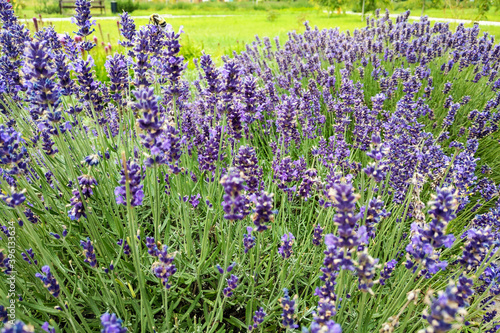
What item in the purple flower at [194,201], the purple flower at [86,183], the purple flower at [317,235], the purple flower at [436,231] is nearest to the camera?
the purple flower at [436,231]

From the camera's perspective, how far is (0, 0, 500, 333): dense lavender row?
52.0 inches

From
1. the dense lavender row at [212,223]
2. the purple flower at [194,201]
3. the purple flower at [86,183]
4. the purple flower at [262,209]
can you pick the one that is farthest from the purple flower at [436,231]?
the purple flower at [86,183]

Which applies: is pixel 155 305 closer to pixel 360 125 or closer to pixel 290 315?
pixel 290 315

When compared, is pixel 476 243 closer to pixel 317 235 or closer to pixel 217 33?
pixel 317 235

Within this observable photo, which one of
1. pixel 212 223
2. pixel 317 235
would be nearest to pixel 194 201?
pixel 212 223

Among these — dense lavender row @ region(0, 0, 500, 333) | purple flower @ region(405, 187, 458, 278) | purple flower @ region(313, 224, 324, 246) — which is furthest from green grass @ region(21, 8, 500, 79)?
purple flower @ region(405, 187, 458, 278)

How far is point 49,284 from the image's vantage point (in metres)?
1.34

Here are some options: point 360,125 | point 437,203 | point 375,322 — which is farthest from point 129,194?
point 360,125

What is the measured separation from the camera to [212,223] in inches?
93.5

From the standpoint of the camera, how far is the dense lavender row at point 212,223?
1.32 metres

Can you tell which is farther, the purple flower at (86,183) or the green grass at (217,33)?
the green grass at (217,33)

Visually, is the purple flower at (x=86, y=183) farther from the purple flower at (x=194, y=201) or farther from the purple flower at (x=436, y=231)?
the purple flower at (x=436, y=231)

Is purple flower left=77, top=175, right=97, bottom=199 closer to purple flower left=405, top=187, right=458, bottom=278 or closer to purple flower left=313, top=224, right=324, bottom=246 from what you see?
purple flower left=313, top=224, right=324, bottom=246

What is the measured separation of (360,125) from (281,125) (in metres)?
1.32
